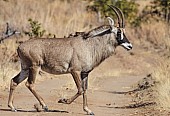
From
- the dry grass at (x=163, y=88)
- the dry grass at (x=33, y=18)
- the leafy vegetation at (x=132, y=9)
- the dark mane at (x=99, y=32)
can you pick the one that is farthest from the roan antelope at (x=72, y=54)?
the leafy vegetation at (x=132, y=9)

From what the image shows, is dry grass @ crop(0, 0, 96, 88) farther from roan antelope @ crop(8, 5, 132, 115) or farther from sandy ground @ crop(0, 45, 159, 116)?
roan antelope @ crop(8, 5, 132, 115)

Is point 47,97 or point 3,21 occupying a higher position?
point 3,21

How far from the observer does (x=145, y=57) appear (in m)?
35.0

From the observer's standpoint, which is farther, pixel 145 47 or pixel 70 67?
pixel 145 47

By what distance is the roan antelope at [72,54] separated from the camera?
1390 centimetres

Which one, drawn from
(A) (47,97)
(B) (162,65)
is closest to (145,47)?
(B) (162,65)

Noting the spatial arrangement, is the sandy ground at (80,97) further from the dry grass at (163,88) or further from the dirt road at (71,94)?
the dry grass at (163,88)

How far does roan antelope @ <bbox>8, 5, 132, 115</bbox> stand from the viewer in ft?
45.6

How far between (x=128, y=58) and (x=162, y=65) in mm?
12600

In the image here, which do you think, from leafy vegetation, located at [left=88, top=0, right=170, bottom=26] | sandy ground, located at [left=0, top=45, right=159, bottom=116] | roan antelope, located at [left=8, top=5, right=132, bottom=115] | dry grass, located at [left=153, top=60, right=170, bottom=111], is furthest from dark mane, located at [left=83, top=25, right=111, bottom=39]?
leafy vegetation, located at [left=88, top=0, right=170, bottom=26]

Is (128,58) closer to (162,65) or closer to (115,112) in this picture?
(162,65)

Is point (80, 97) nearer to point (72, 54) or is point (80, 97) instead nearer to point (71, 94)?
point (71, 94)

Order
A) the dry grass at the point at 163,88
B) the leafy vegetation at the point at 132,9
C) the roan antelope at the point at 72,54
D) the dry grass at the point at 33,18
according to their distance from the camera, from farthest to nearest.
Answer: the leafy vegetation at the point at 132,9 < the dry grass at the point at 33,18 < the dry grass at the point at 163,88 < the roan antelope at the point at 72,54

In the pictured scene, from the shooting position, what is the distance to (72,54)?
13.9 meters
